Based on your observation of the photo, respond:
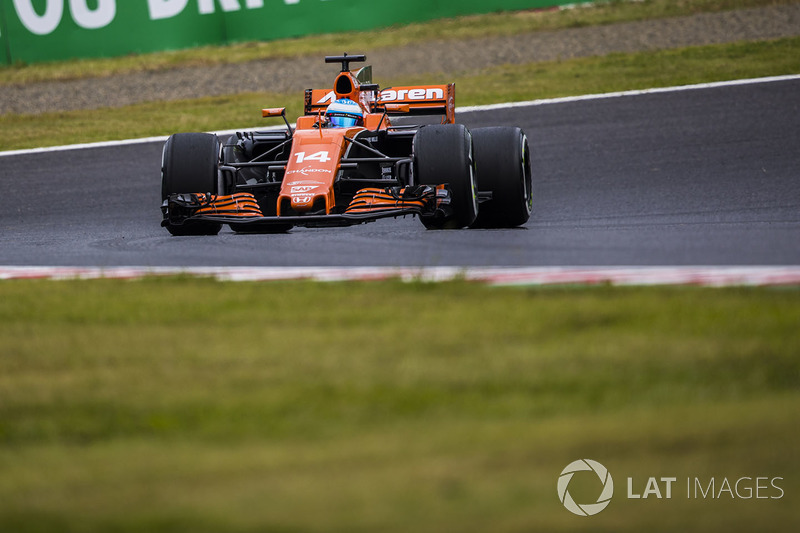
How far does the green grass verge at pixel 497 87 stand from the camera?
14.0 metres

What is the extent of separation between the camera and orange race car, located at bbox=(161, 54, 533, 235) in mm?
7844

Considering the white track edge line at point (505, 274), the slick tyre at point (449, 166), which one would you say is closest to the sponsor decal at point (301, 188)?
the slick tyre at point (449, 166)

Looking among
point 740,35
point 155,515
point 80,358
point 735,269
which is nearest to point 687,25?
point 740,35

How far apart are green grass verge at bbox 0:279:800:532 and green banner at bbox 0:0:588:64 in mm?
12298

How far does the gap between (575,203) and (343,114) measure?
214cm

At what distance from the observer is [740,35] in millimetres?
16625

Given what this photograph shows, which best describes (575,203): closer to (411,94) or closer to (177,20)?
(411,94)

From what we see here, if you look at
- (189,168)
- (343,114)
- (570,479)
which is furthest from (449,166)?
(570,479)

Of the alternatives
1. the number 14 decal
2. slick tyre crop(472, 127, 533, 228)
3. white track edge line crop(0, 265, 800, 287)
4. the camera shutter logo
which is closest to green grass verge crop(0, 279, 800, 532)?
the camera shutter logo

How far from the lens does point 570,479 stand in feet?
9.61

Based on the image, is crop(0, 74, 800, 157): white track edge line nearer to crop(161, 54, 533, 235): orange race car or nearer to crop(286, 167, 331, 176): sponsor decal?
crop(161, 54, 533, 235): orange race car

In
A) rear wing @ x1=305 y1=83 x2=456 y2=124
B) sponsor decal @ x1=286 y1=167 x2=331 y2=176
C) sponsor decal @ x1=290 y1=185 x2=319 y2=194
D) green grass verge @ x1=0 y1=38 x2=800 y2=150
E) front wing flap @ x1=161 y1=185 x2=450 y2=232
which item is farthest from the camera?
green grass verge @ x1=0 y1=38 x2=800 y2=150

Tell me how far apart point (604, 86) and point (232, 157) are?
6395 millimetres

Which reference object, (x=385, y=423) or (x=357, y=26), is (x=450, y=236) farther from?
(x=357, y=26)
